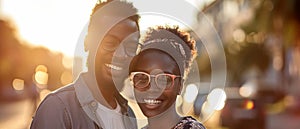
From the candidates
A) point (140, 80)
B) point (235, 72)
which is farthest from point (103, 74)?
point (235, 72)

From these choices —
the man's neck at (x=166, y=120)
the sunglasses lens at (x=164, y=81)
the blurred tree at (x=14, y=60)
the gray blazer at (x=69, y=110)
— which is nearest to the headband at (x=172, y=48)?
the sunglasses lens at (x=164, y=81)

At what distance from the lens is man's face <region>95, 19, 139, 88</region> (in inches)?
130

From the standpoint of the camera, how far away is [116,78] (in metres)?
3.40

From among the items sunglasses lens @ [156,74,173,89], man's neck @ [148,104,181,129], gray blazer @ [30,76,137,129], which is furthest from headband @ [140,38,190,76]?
gray blazer @ [30,76,137,129]

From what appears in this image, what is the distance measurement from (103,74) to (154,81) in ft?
0.88

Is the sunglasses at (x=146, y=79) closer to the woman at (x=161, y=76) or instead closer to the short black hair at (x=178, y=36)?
the woman at (x=161, y=76)

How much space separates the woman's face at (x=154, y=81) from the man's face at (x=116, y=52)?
0.07 meters

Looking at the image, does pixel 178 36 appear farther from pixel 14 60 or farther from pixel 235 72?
pixel 14 60

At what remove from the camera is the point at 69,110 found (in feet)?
10.1

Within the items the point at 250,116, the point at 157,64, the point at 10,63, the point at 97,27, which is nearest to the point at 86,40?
the point at 97,27

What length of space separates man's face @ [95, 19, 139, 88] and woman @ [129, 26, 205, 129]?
6cm

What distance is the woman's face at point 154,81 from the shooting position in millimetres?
3322

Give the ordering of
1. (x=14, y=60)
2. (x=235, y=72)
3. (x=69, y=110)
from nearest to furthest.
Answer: (x=69, y=110) < (x=235, y=72) < (x=14, y=60)

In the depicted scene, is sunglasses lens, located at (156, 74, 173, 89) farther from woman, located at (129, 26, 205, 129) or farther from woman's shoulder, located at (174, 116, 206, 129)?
woman's shoulder, located at (174, 116, 206, 129)
